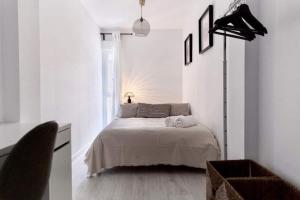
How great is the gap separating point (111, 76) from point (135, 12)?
6.11ft

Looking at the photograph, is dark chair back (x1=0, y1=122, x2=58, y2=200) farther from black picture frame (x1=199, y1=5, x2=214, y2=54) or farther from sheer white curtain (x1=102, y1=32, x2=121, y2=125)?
sheer white curtain (x1=102, y1=32, x2=121, y2=125)

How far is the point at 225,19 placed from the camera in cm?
152

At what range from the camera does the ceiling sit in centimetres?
415

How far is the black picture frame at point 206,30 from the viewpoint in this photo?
3.13 meters

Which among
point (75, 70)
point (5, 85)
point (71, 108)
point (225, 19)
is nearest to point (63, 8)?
point (75, 70)

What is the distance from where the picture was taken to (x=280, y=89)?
1.52 metres

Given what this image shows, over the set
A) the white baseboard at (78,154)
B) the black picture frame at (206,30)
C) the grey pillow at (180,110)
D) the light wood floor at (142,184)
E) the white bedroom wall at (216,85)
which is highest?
the black picture frame at (206,30)

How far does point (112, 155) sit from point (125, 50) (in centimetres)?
337

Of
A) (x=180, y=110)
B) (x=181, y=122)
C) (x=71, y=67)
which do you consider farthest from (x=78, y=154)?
(x=180, y=110)

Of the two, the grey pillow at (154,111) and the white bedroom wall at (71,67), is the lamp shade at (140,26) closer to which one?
the white bedroom wall at (71,67)

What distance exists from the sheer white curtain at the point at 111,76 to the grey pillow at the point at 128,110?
0.65 m

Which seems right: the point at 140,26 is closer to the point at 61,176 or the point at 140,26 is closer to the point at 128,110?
the point at 128,110

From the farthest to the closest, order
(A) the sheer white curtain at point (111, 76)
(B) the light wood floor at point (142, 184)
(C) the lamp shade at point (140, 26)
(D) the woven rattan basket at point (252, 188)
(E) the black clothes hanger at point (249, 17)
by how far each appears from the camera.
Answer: (A) the sheer white curtain at point (111, 76) < (C) the lamp shade at point (140, 26) < (B) the light wood floor at point (142, 184) < (E) the black clothes hanger at point (249, 17) < (D) the woven rattan basket at point (252, 188)

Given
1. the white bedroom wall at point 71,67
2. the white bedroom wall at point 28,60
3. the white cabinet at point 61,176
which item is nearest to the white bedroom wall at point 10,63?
the white bedroom wall at point 28,60
